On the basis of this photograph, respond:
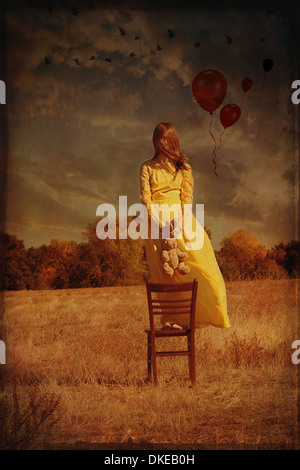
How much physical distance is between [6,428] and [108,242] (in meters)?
3.39

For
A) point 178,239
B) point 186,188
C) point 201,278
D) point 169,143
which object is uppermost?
point 169,143

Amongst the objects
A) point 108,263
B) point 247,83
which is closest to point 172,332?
point 108,263

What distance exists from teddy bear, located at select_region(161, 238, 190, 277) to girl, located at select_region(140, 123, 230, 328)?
7cm

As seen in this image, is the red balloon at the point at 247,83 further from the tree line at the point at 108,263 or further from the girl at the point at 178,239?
the tree line at the point at 108,263

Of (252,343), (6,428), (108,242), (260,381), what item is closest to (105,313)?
(108,242)

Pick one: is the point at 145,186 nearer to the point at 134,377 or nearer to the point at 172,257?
the point at 172,257

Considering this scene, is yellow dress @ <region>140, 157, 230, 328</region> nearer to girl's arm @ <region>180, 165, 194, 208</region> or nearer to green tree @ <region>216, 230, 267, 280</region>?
girl's arm @ <region>180, 165, 194, 208</region>

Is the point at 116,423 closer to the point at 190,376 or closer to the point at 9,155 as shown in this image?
the point at 190,376

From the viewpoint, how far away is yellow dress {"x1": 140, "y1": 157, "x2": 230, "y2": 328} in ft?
14.0

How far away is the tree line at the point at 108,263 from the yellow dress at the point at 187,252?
142cm

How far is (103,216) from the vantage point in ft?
19.4

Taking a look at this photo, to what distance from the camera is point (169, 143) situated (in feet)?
14.2

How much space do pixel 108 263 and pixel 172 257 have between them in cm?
207

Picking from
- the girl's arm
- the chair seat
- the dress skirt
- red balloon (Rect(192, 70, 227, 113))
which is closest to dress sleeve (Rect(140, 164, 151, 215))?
the dress skirt
